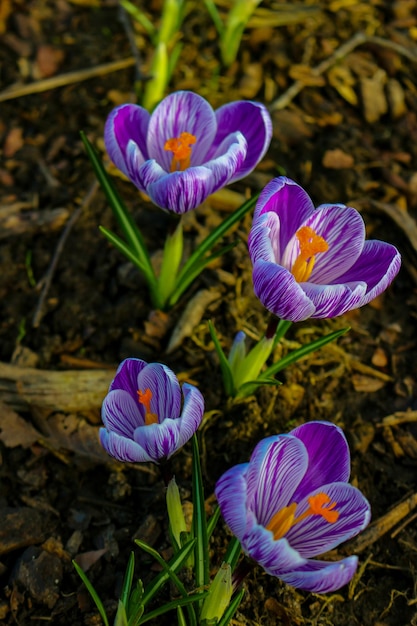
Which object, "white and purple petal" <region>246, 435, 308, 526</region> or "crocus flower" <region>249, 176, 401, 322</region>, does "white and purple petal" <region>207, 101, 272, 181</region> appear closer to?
"crocus flower" <region>249, 176, 401, 322</region>

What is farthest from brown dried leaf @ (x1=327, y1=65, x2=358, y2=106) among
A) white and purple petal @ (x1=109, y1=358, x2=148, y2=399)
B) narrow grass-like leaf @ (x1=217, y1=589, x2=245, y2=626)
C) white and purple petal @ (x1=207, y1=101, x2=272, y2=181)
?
narrow grass-like leaf @ (x1=217, y1=589, x2=245, y2=626)

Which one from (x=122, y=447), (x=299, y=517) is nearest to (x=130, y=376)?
(x=122, y=447)

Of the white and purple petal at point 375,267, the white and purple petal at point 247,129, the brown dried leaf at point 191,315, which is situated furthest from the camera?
the brown dried leaf at point 191,315

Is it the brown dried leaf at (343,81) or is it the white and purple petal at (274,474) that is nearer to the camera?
the white and purple petal at (274,474)

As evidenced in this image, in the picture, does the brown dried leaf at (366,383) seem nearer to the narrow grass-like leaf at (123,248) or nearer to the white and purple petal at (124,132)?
the narrow grass-like leaf at (123,248)

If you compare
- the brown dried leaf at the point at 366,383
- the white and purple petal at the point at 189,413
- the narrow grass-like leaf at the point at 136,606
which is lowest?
the brown dried leaf at the point at 366,383

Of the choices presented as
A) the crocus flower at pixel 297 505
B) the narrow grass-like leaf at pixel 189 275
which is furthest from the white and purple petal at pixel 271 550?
the narrow grass-like leaf at pixel 189 275

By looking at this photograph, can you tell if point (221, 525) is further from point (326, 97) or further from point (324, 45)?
point (324, 45)
